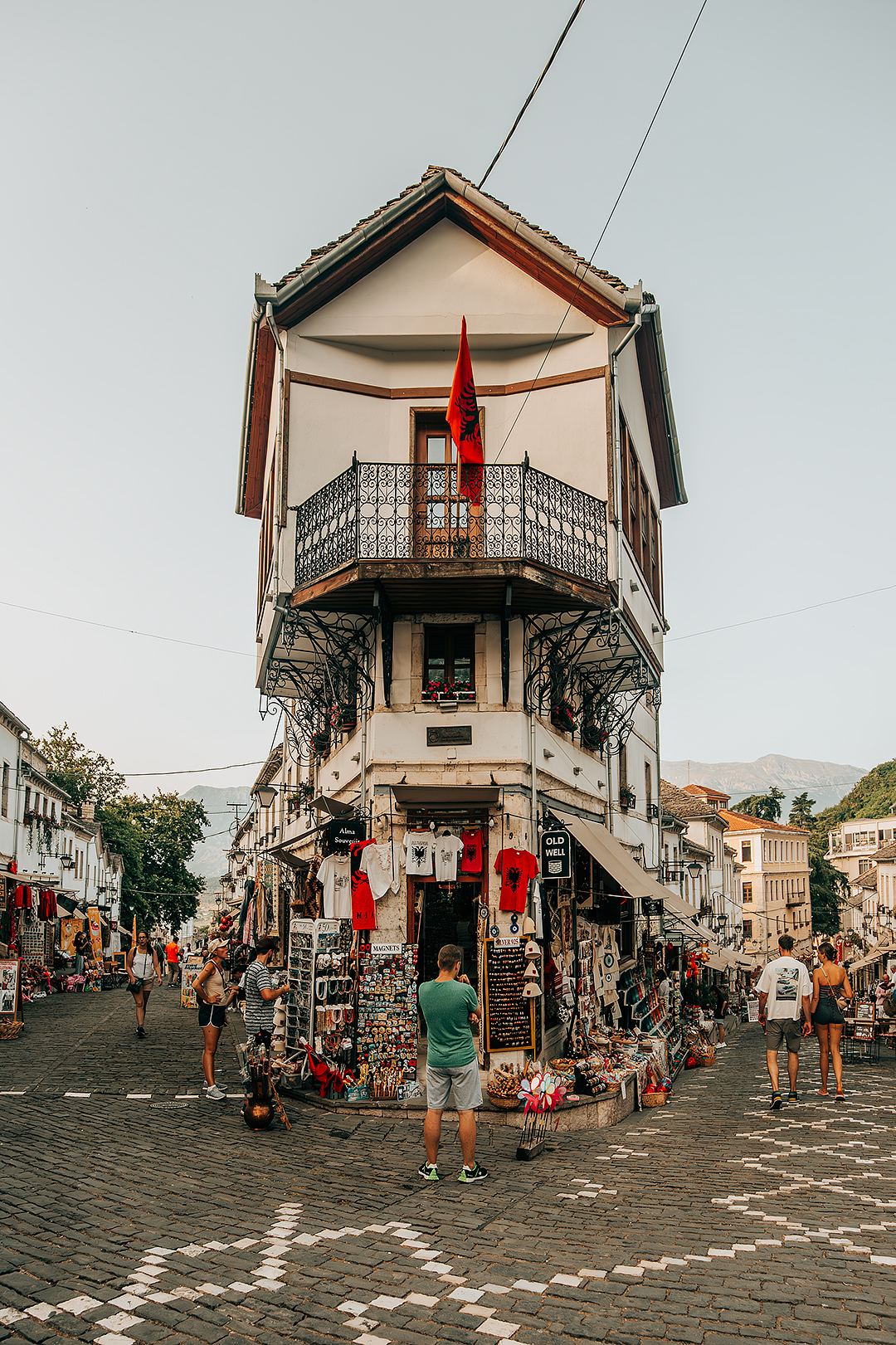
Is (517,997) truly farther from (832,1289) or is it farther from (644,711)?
(644,711)

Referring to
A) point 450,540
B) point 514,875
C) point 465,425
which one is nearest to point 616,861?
point 514,875

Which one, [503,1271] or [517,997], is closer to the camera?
[503,1271]

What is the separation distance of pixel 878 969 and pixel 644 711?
138 ft

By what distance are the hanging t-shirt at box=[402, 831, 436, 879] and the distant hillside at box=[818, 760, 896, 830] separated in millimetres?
98628

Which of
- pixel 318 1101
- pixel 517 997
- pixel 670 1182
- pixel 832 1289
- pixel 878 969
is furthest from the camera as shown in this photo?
pixel 878 969

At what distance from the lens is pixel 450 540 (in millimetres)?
13312

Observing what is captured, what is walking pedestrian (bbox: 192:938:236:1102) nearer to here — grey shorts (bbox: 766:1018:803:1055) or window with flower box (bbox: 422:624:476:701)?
window with flower box (bbox: 422:624:476:701)

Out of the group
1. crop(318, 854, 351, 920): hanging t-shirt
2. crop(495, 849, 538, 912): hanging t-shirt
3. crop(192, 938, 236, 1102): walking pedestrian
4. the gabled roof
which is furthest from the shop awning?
the gabled roof

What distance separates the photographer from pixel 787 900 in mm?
85000

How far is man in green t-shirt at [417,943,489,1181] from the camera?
322 inches

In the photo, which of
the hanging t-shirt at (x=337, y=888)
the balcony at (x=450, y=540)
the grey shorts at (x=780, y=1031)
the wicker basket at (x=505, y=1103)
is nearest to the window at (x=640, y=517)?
the balcony at (x=450, y=540)

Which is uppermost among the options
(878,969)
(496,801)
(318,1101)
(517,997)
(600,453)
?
(600,453)

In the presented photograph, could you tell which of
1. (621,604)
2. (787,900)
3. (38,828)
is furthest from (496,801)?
(787,900)

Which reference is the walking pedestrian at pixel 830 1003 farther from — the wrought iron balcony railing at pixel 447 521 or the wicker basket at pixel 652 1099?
the wrought iron balcony railing at pixel 447 521
